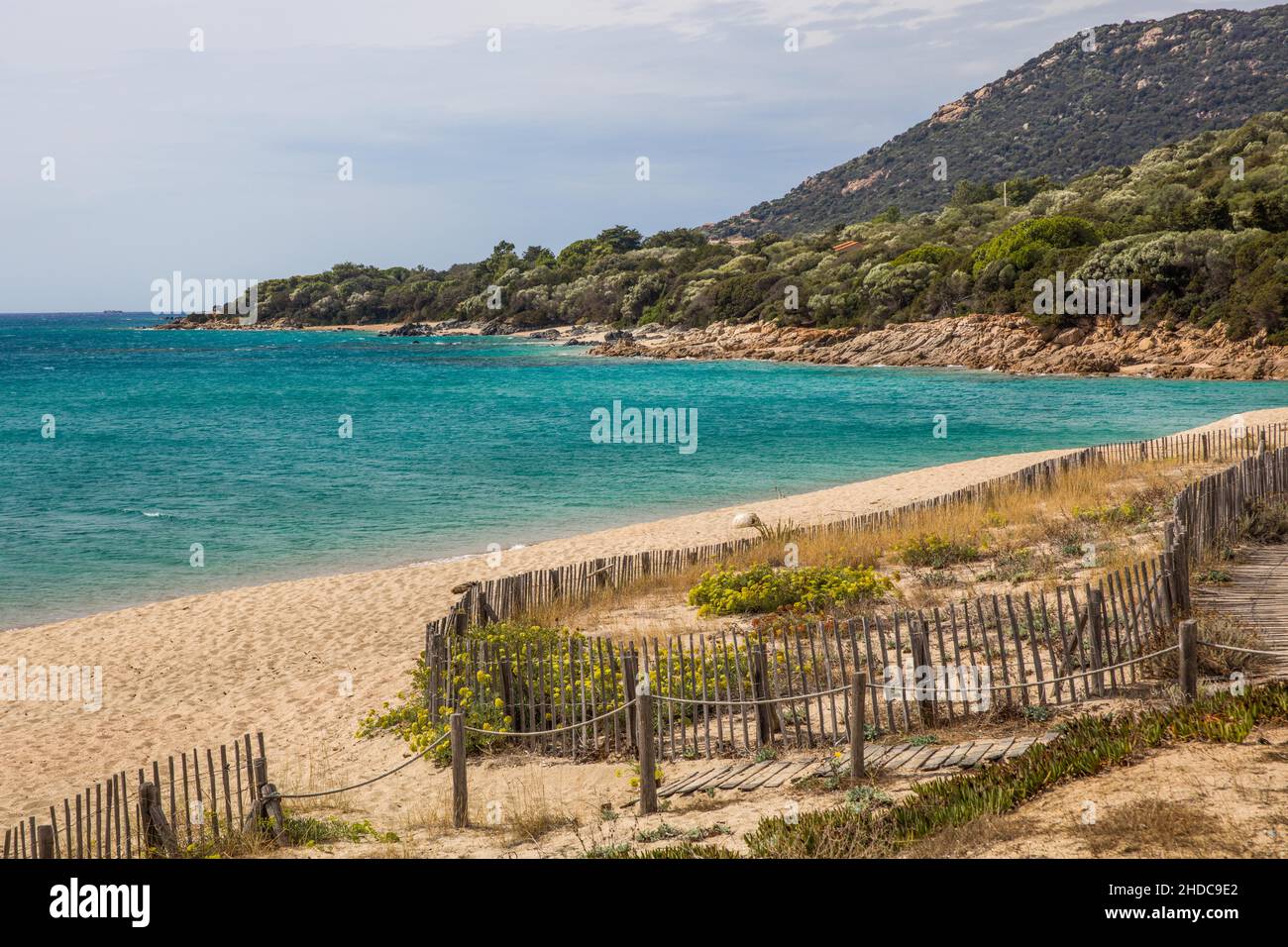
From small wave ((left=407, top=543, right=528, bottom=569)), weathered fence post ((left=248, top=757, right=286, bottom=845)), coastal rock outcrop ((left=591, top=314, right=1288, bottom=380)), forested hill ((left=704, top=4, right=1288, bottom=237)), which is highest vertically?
forested hill ((left=704, top=4, right=1288, bottom=237))

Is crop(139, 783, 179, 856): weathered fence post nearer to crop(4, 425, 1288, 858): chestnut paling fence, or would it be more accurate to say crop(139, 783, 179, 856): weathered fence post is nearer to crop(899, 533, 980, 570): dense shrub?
crop(4, 425, 1288, 858): chestnut paling fence

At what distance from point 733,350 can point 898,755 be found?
71.7m

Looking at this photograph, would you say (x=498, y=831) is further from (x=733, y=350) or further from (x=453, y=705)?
(x=733, y=350)

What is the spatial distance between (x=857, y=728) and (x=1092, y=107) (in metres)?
177

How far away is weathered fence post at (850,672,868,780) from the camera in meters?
7.33

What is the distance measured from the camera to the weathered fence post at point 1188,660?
7660 mm

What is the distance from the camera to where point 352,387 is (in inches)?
2657

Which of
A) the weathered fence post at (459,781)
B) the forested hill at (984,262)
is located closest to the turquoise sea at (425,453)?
the forested hill at (984,262)

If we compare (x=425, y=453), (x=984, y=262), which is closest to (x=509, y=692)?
Result: (x=425, y=453)

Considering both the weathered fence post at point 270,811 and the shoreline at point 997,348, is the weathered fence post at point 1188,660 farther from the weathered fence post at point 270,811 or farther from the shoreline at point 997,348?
Answer: the shoreline at point 997,348

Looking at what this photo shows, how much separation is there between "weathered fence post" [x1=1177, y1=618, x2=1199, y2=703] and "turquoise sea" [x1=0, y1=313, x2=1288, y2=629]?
15.5 m

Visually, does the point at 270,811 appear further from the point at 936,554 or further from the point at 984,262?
the point at 984,262

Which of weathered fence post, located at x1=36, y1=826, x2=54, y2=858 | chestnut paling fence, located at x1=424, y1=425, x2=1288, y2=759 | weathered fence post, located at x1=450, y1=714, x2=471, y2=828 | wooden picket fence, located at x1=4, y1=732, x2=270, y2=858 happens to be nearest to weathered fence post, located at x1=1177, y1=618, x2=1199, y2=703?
chestnut paling fence, located at x1=424, y1=425, x2=1288, y2=759

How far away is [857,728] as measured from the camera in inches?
289
